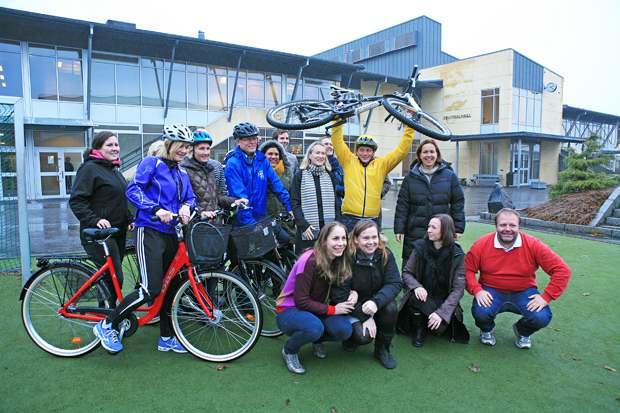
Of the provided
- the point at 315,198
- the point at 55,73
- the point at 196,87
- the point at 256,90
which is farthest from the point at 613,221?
the point at 55,73

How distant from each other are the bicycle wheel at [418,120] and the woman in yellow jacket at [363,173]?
232 millimetres

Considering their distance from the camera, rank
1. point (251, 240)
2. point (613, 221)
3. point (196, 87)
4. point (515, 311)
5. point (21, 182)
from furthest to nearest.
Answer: point (196, 87) → point (613, 221) → point (21, 182) → point (515, 311) → point (251, 240)

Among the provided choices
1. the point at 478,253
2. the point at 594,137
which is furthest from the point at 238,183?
the point at 594,137

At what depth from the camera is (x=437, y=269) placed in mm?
3934

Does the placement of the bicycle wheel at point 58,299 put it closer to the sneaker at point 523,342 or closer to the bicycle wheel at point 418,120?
the bicycle wheel at point 418,120

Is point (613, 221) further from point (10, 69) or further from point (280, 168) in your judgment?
point (10, 69)

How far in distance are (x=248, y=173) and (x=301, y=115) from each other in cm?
91

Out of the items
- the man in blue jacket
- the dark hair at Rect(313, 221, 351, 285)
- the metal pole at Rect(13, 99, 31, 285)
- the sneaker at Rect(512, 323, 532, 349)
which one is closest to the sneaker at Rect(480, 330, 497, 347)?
the sneaker at Rect(512, 323, 532, 349)

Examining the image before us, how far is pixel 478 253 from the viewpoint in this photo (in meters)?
4.01

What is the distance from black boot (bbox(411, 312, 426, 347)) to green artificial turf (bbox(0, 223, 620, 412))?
0.06 m

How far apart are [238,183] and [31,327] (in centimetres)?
208

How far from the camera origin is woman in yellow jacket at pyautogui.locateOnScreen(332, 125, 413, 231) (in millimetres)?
4445

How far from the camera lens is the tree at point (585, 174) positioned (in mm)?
12031

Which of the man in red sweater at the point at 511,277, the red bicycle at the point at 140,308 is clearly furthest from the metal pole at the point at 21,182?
the man in red sweater at the point at 511,277
